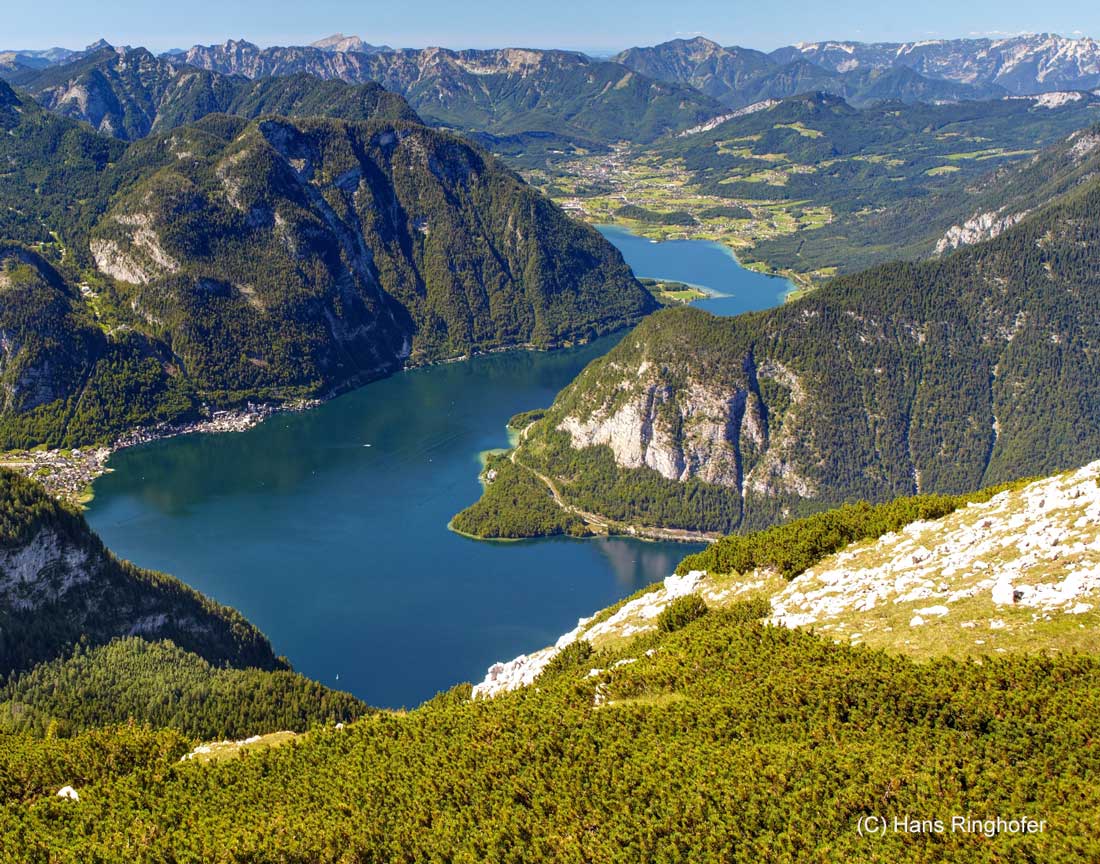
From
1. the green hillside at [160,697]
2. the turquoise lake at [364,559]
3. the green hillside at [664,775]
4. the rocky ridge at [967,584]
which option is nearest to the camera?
the green hillside at [664,775]

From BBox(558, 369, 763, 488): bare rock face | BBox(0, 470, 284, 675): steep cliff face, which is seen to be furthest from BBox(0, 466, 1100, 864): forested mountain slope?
BBox(558, 369, 763, 488): bare rock face

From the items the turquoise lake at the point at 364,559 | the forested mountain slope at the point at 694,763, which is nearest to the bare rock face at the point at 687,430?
the turquoise lake at the point at 364,559

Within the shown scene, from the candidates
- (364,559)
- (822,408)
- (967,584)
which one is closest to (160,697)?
(967,584)

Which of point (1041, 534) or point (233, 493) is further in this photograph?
point (233, 493)

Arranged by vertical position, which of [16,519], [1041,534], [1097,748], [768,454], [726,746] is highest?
[1041,534]

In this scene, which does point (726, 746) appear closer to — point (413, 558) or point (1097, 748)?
point (1097, 748)

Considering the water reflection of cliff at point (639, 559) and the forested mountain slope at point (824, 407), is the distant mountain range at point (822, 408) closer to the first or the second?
the forested mountain slope at point (824, 407)

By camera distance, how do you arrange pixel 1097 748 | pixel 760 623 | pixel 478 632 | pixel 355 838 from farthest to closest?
pixel 478 632
pixel 760 623
pixel 355 838
pixel 1097 748

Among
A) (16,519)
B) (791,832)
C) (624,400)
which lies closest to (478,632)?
(16,519)
